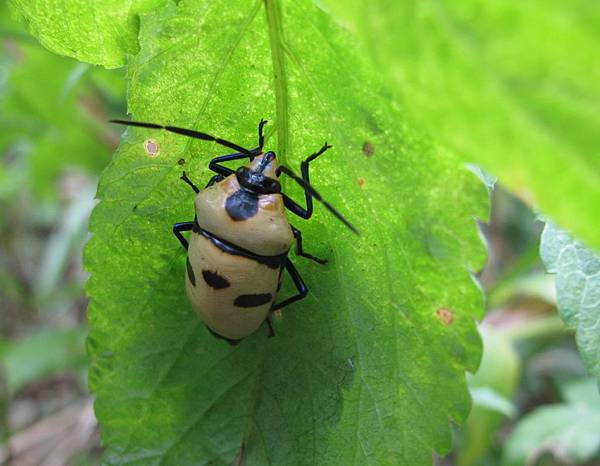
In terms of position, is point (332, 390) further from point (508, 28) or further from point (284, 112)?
point (508, 28)

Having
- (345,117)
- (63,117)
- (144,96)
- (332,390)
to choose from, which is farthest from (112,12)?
(63,117)

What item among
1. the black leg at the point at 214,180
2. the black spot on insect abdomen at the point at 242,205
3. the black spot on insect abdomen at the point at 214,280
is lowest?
the black spot on insect abdomen at the point at 214,280

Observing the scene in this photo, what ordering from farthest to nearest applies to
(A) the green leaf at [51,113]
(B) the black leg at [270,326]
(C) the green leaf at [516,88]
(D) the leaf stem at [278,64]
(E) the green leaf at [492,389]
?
(A) the green leaf at [51,113] < (E) the green leaf at [492,389] < (B) the black leg at [270,326] < (D) the leaf stem at [278,64] < (C) the green leaf at [516,88]

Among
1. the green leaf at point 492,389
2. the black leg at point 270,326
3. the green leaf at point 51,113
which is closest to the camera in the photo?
the black leg at point 270,326

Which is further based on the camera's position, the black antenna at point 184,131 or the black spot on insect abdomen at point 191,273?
the black spot on insect abdomen at point 191,273

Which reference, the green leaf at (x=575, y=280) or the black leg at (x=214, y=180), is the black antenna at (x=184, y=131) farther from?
the green leaf at (x=575, y=280)

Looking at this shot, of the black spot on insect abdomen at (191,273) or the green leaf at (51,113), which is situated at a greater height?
the black spot on insect abdomen at (191,273)

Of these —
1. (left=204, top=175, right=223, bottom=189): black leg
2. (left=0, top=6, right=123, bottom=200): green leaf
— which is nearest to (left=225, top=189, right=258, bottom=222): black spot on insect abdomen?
(left=204, top=175, right=223, bottom=189): black leg

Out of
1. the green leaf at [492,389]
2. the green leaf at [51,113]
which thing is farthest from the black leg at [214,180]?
the green leaf at [51,113]
